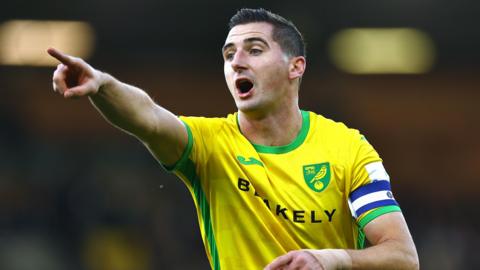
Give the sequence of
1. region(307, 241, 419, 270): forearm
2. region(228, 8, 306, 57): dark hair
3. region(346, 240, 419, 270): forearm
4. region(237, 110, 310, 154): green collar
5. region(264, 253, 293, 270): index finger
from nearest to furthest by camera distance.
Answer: region(264, 253, 293, 270): index finger, region(307, 241, 419, 270): forearm, region(346, 240, 419, 270): forearm, region(237, 110, 310, 154): green collar, region(228, 8, 306, 57): dark hair

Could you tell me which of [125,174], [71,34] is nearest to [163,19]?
[71,34]

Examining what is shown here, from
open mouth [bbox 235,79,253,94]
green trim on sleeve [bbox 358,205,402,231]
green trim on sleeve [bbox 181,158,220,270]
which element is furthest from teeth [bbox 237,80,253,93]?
green trim on sleeve [bbox 358,205,402,231]

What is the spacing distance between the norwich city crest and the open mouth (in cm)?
63

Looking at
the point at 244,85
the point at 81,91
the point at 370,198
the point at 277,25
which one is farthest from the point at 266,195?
the point at 81,91

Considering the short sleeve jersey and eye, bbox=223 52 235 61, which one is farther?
eye, bbox=223 52 235 61

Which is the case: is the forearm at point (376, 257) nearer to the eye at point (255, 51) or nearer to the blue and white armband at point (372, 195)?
the blue and white armband at point (372, 195)

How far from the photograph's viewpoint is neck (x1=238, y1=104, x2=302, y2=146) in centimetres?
593

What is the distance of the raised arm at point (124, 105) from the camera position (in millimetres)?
4543

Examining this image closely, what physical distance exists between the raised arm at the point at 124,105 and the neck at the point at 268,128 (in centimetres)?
57

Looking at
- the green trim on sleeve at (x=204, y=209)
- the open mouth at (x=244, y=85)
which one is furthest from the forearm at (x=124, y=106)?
the open mouth at (x=244, y=85)

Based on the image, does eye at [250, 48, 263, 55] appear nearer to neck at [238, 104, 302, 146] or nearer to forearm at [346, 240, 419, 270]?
neck at [238, 104, 302, 146]

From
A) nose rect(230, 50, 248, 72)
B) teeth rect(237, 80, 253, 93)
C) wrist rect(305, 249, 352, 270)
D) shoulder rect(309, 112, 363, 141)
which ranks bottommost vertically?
wrist rect(305, 249, 352, 270)

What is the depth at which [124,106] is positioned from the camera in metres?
5.02

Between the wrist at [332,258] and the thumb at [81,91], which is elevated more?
the thumb at [81,91]
